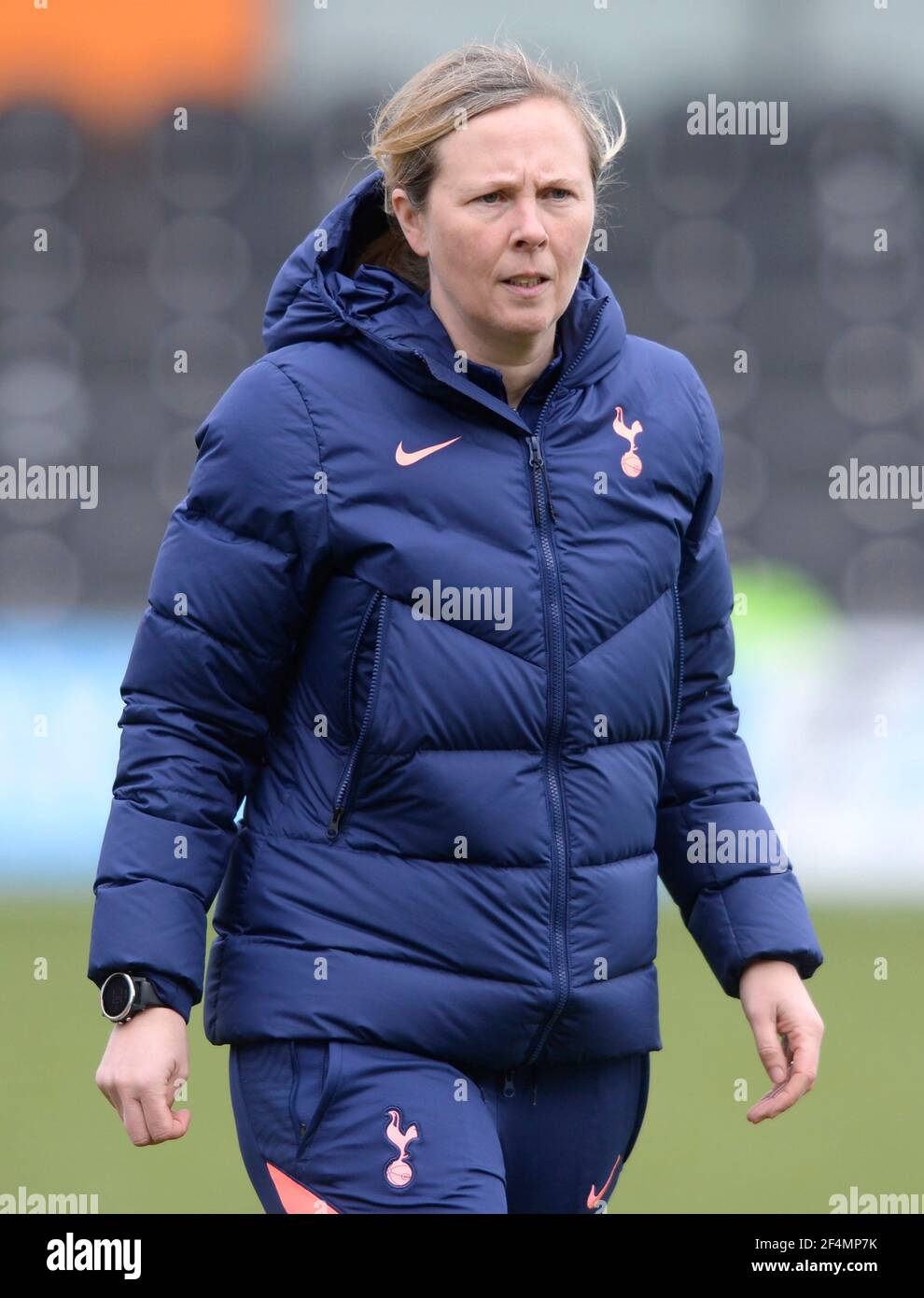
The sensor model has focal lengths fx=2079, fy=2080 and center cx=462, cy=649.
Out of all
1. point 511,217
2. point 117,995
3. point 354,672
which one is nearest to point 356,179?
point 511,217

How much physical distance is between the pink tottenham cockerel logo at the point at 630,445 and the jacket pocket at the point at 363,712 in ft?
0.90

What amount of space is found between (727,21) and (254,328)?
2339mm

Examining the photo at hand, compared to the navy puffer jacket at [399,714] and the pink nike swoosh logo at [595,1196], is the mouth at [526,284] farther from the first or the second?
the pink nike swoosh logo at [595,1196]

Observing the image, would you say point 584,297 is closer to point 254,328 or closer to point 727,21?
point 254,328

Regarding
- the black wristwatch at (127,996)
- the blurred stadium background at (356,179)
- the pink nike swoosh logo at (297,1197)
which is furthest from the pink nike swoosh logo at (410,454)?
the blurred stadium background at (356,179)

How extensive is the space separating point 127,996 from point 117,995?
2 centimetres

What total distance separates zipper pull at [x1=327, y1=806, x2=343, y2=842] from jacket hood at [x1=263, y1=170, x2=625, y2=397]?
1.26 ft

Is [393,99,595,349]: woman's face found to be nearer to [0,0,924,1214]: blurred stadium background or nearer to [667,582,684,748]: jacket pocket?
[667,582,684,748]: jacket pocket

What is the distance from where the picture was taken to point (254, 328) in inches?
328

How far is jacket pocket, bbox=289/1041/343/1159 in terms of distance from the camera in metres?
1.73

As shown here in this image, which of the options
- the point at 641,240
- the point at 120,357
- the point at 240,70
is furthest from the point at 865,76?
the point at 120,357

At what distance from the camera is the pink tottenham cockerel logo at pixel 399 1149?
1702 millimetres

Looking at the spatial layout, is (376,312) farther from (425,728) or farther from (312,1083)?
(312,1083)

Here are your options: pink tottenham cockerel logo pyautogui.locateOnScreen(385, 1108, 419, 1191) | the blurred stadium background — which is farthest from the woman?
the blurred stadium background
